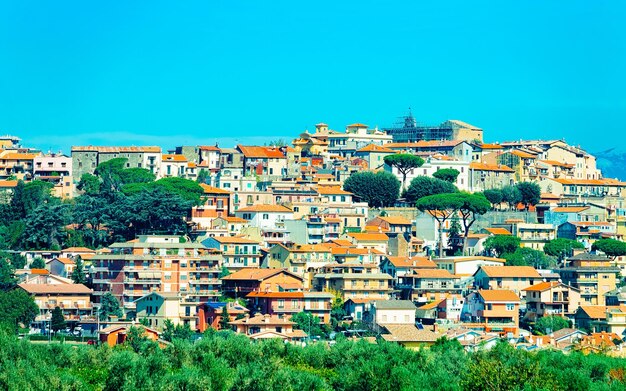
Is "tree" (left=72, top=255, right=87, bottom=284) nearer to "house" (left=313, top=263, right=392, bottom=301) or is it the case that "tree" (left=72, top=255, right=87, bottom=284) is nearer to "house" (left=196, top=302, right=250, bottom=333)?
"house" (left=196, top=302, right=250, bottom=333)

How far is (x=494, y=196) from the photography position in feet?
309

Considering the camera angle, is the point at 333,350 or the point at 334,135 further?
the point at 334,135

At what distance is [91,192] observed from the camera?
279 ft

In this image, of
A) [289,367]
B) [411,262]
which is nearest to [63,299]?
[411,262]

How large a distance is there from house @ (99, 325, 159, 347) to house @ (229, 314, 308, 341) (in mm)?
3532

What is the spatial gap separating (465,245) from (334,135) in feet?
84.9

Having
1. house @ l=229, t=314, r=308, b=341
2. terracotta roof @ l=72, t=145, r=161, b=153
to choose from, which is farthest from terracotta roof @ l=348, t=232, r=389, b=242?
terracotta roof @ l=72, t=145, r=161, b=153

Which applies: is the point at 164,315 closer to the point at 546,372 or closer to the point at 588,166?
the point at 546,372

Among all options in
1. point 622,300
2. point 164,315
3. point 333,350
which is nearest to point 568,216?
point 622,300

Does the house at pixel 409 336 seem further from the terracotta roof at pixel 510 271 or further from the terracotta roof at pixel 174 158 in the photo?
the terracotta roof at pixel 174 158

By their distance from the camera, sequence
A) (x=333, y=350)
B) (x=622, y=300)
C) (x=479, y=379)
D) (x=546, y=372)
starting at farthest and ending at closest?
(x=622, y=300)
(x=333, y=350)
(x=546, y=372)
(x=479, y=379)

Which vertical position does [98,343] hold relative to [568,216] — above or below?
below

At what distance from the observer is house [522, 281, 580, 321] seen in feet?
240

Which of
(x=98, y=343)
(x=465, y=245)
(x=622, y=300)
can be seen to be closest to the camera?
(x=98, y=343)
